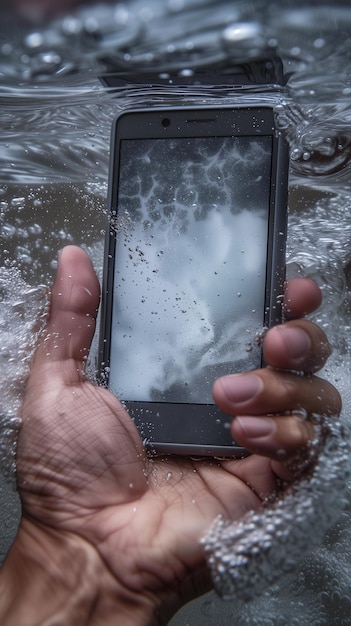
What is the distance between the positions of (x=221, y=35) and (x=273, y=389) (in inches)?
10.9

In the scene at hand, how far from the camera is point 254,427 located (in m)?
0.39

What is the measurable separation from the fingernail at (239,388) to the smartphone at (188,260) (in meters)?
0.09

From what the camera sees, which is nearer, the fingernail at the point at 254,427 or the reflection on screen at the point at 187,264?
the fingernail at the point at 254,427

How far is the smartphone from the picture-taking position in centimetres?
49

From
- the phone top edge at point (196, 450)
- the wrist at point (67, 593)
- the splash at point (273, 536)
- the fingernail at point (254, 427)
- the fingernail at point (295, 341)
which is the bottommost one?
the wrist at point (67, 593)

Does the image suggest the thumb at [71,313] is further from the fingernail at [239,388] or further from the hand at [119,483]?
the fingernail at [239,388]

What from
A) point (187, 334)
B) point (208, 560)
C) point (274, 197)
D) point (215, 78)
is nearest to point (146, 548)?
point (208, 560)

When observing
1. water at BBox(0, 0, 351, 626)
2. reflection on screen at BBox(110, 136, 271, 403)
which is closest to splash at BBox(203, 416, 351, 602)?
water at BBox(0, 0, 351, 626)

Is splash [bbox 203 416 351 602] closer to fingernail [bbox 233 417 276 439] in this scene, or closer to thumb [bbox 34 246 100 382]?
fingernail [bbox 233 417 276 439]

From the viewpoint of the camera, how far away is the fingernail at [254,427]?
391mm

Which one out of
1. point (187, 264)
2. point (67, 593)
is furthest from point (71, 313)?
point (67, 593)

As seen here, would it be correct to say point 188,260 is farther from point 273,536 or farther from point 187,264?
point 273,536

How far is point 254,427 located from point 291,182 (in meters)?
0.37

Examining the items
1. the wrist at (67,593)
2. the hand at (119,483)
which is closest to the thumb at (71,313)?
the hand at (119,483)
